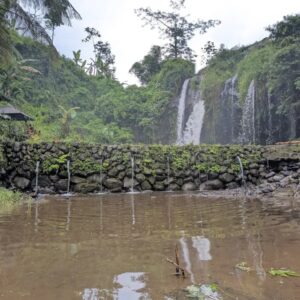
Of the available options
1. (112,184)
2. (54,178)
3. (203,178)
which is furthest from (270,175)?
(54,178)

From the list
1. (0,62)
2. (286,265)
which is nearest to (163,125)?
(0,62)

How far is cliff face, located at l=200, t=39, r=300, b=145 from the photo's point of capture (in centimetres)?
1948

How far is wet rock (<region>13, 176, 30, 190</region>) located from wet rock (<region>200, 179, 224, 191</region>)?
610 cm

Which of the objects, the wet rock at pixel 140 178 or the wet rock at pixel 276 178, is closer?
the wet rock at pixel 276 178

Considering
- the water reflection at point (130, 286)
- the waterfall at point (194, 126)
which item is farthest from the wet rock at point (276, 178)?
the waterfall at point (194, 126)

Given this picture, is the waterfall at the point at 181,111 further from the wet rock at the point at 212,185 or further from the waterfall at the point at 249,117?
the wet rock at the point at 212,185

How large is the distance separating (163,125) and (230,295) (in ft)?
94.7

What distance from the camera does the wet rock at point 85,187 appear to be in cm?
1363

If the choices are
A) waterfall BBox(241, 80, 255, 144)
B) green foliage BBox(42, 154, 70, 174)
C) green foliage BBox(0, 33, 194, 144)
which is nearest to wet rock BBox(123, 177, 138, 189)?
green foliage BBox(42, 154, 70, 174)

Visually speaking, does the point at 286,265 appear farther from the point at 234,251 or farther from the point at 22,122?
the point at 22,122

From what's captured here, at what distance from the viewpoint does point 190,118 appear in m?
28.7

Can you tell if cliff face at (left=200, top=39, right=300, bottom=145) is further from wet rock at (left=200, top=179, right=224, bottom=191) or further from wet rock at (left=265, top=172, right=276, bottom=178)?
wet rock at (left=200, top=179, right=224, bottom=191)

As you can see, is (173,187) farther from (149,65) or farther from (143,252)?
(149,65)

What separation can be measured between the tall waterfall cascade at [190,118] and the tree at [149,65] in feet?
35.6
